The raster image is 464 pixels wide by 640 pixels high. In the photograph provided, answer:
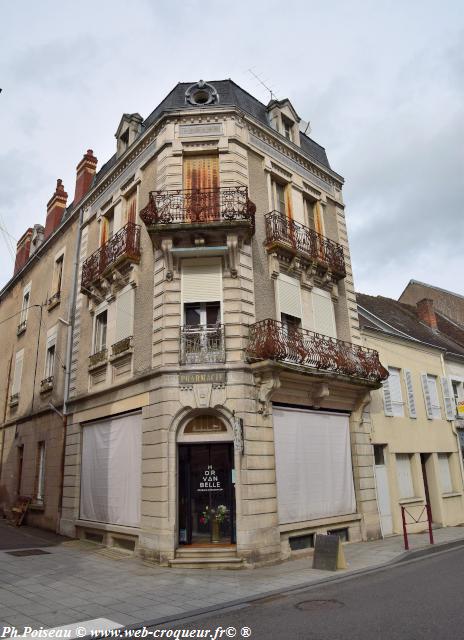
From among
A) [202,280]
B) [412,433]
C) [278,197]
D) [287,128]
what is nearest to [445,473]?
[412,433]

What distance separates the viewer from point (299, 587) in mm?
8320

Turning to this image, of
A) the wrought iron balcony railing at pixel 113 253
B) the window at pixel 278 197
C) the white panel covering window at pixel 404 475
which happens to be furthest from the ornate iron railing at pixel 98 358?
the white panel covering window at pixel 404 475

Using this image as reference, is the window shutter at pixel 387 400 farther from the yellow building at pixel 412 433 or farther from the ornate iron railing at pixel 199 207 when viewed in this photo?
the ornate iron railing at pixel 199 207

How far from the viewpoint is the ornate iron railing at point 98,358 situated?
46.2ft

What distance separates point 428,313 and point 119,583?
21368 millimetres

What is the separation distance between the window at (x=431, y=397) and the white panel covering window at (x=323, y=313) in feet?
19.6

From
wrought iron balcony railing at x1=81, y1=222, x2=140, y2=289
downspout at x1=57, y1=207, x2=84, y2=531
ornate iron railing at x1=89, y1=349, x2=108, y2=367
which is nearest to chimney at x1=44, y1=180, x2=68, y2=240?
downspout at x1=57, y1=207, x2=84, y2=531

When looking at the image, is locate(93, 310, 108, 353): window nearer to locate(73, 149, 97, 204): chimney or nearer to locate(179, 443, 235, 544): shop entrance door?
locate(179, 443, 235, 544): shop entrance door

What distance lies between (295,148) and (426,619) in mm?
13619

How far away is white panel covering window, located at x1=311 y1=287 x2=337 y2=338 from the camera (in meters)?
14.2

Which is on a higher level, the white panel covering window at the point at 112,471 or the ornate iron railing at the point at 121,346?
the ornate iron railing at the point at 121,346

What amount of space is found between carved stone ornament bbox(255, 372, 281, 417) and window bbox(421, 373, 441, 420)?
9.38m

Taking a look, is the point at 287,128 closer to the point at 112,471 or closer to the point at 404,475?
the point at 112,471

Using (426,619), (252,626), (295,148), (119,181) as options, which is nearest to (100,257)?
(119,181)
